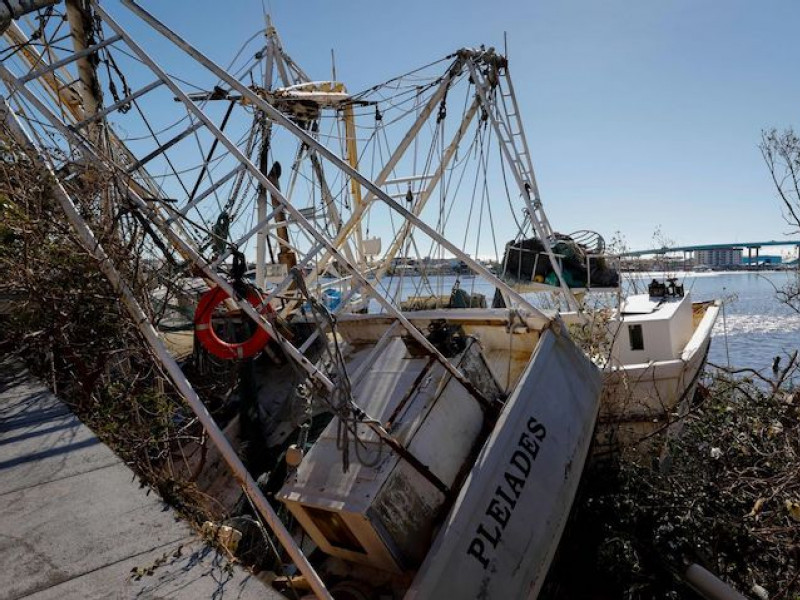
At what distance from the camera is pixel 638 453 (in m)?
6.16

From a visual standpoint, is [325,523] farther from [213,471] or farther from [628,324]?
[628,324]

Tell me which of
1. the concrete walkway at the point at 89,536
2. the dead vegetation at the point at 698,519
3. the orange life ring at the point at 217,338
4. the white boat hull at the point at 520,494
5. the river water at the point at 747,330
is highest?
the orange life ring at the point at 217,338

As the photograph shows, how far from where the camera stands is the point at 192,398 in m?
3.01

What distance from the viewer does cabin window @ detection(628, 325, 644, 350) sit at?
7.70 meters

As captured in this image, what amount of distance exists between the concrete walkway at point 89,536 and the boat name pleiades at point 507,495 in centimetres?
187

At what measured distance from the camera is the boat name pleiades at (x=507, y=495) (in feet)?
11.1

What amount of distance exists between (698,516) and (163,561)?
457 centimetres

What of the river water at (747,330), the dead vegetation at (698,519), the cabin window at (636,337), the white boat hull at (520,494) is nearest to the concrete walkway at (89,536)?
the white boat hull at (520,494)

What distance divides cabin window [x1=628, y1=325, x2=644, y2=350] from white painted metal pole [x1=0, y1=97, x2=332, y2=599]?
6281mm

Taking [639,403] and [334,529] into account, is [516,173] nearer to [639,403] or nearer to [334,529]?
[639,403]

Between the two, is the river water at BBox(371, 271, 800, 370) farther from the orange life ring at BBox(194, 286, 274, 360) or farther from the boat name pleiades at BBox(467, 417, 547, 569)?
the orange life ring at BBox(194, 286, 274, 360)

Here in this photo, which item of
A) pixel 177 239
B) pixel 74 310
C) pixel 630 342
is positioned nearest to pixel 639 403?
pixel 630 342

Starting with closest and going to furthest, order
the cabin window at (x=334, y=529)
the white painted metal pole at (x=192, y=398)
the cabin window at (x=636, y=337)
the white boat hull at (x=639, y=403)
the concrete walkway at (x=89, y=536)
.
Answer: the concrete walkway at (x=89, y=536), the white painted metal pole at (x=192, y=398), the cabin window at (x=334, y=529), the white boat hull at (x=639, y=403), the cabin window at (x=636, y=337)

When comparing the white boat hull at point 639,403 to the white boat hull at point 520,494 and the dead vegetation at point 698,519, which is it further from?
the white boat hull at point 520,494
